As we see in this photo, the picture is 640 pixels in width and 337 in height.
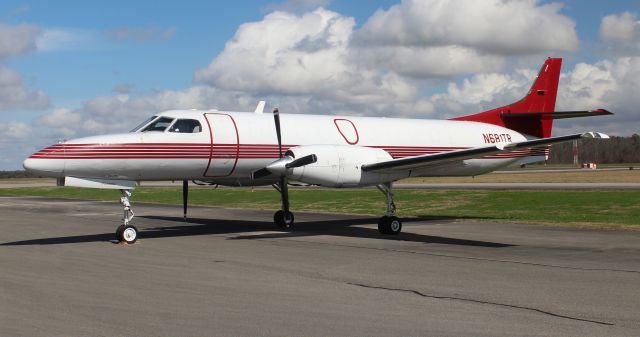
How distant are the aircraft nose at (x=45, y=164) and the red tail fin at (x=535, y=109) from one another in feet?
52.1

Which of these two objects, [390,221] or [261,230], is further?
[261,230]

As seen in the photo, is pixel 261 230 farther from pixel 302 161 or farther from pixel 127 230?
pixel 127 230

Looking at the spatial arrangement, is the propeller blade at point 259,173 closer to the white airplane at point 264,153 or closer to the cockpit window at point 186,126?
the white airplane at point 264,153

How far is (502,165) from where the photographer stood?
1009 inches

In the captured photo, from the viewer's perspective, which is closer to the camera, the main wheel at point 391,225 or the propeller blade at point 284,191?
the main wheel at point 391,225

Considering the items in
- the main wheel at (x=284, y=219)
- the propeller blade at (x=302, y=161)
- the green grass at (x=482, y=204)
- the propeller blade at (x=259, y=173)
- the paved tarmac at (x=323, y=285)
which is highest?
the propeller blade at (x=302, y=161)

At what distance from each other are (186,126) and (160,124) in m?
0.74

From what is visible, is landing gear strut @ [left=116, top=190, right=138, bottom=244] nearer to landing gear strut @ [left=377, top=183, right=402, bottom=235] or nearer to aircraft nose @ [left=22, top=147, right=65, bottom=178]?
aircraft nose @ [left=22, top=147, right=65, bottom=178]

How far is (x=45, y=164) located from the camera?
664 inches

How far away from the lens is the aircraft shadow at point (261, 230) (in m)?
19.2

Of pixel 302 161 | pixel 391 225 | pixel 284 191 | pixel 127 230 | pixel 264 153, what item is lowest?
pixel 127 230

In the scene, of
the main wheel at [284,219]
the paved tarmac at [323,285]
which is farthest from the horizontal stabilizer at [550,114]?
the main wheel at [284,219]

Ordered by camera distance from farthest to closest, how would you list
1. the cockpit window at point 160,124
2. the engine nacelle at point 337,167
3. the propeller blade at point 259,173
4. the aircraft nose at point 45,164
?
the propeller blade at point 259,173 < the cockpit window at point 160,124 < the engine nacelle at point 337,167 < the aircraft nose at point 45,164

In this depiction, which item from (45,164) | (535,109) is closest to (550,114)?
(535,109)
